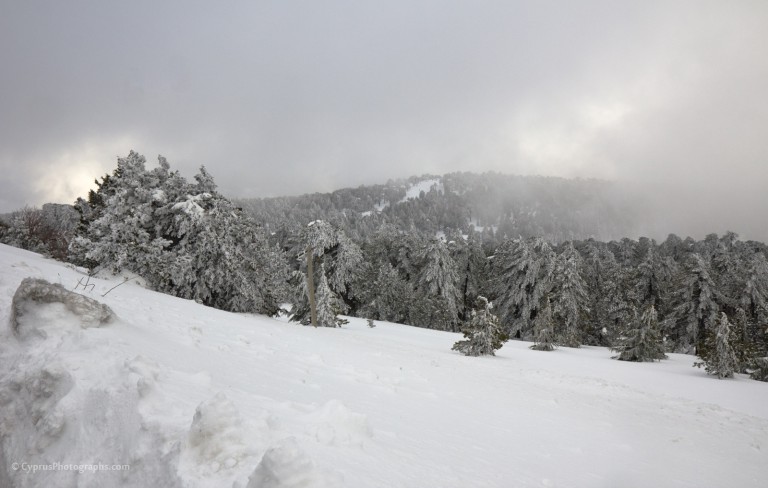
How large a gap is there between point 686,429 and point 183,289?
19.9 m

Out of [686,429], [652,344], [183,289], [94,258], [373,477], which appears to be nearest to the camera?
[373,477]

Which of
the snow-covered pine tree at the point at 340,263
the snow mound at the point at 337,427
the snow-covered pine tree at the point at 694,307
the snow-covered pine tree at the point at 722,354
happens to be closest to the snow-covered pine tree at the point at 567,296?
the snow-covered pine tree at the point at 694,307

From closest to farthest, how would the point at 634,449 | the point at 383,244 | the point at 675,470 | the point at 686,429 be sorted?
the point at 675,470
the point at 634,449
the point at 686,429
the point at 383,244

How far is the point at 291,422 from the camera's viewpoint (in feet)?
12.2

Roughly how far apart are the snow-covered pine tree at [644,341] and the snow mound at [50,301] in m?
23.3

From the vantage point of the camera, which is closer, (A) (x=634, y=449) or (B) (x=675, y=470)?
(B) (x=675, y=470)

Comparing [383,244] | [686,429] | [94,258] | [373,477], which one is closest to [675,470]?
[686,429]

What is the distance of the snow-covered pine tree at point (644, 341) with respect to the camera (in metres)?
19.6

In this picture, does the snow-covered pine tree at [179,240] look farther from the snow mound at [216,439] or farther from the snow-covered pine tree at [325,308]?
the snow mound at [216,439]

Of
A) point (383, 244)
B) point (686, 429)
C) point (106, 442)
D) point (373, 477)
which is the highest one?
point (383, 244)

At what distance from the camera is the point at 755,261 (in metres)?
36.6

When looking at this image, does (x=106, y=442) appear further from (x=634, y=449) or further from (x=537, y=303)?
(x=537, y=303)

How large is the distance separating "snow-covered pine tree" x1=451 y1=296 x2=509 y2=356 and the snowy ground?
21.5 ft

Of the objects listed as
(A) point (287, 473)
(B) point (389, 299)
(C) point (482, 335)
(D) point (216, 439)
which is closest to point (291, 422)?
(D) point (216, 439)
